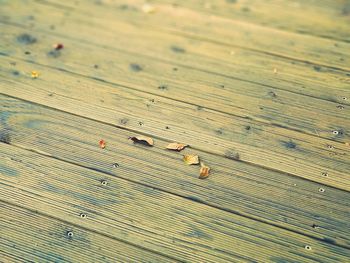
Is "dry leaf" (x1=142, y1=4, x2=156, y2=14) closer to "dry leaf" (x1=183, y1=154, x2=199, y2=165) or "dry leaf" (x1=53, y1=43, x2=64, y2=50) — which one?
"dry leaf" (x1=53, y1=43, x2=64, y2=50)

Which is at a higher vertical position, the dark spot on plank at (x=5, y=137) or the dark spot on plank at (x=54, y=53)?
the dark spot on plank at (x=54, y=53)

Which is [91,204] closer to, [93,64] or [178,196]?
[178,196]

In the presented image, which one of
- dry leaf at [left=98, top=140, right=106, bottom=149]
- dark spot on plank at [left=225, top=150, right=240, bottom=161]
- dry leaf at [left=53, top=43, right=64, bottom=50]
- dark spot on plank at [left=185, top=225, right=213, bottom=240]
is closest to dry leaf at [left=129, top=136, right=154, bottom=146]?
dry leaf at [left=98, top=140, right=106, bottom=149]

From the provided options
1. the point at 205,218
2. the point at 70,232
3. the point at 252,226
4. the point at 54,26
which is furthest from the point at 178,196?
the point at 54,26

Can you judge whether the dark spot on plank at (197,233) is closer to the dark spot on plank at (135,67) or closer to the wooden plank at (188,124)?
the wooden plank at (188,124)

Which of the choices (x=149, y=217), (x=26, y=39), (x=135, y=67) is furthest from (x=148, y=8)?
(x=149, y=217)

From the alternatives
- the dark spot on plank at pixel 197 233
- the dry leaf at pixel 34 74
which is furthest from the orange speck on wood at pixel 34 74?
the dark spot on plank at pixel 197 233
